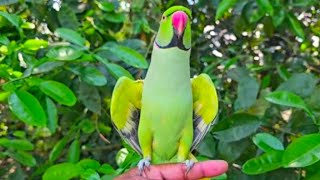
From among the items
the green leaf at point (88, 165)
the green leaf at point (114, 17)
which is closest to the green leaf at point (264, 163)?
the green leaf at point (88, 165)

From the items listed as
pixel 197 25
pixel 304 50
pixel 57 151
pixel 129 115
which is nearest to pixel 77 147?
pixel 57 151

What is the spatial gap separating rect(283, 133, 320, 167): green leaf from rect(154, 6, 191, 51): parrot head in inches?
11.5

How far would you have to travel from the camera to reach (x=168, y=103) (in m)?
0.90

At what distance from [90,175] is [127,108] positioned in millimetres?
223

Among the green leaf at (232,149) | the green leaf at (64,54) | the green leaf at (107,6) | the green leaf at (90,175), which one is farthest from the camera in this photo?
the green leaf at (107,6)

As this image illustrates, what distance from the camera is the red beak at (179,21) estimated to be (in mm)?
865

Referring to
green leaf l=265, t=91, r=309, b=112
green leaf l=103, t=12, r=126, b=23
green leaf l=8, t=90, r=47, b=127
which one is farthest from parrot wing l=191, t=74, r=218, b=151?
green leaf l=103, t=12, r=126, b=23

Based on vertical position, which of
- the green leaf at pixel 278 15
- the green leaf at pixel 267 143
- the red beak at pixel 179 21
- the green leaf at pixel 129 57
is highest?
the red beak at pixel 179 21

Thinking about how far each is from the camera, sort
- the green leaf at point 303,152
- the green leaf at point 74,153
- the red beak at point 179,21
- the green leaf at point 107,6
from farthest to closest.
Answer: the green leaf at point 107,6
the green leaf at point 74,153
the green leaf at point 303,152
the red beak at point 179,21

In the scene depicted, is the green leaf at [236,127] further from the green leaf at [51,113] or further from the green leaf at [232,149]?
the green leaf at [51,113]

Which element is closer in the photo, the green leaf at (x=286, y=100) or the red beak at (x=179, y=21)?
the red beak at (x=179, y=21)

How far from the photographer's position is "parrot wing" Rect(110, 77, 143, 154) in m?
0.94

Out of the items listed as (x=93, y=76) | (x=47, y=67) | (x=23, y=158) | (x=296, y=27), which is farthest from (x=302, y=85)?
(x=23, y=158)

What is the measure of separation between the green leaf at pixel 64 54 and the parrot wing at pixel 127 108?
314mm
